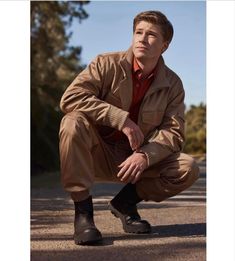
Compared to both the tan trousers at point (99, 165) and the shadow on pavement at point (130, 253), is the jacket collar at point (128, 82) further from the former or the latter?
the shadow on pavement at point (130, 253)

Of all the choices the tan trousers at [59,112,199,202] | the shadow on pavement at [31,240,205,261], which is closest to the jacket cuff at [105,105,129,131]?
the tan trousers at [59,112,199,202]

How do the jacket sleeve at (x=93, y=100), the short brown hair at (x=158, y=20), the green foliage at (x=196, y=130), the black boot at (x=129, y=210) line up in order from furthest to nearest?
the green foliage at (x=196, y=130)
the black boot at (x=129, y=210)
the short brown hair at (x=158, y=20)
the jacket sleeve at (x=93, y=100)

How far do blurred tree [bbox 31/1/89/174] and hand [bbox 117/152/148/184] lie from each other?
5.28m

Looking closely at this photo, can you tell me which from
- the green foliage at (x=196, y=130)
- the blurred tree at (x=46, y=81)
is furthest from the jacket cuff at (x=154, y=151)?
the blurred tree at (x=46, y=81)

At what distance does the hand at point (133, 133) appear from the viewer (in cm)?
254

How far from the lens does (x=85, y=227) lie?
249 cm

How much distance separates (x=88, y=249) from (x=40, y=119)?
6.07m

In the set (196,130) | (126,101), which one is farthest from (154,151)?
(196,130)

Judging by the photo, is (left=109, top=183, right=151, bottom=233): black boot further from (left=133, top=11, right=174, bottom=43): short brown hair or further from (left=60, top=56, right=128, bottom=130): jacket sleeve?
(left=133, top=11, right=174, bottom=43): short brown hair

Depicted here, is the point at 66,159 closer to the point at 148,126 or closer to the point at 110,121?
the point at 110,121

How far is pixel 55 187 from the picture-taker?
20.0 ft

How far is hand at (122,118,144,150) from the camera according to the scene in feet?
8.35

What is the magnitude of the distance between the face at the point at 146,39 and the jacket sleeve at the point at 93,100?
0.17 metres

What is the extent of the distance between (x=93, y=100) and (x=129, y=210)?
62cm
